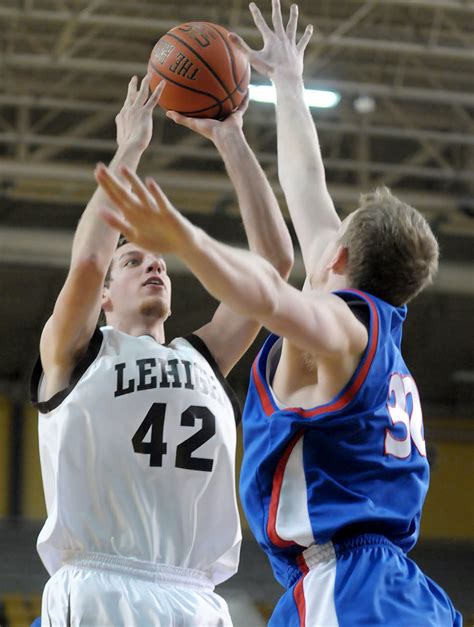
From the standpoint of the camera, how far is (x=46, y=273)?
49.4 feet

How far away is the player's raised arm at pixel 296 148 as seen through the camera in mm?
3652

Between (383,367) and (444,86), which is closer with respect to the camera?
(383,367)

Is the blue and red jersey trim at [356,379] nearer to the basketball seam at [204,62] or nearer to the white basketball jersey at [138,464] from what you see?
the white basketball jersey at [138,464]

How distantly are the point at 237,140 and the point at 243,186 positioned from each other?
0.21m

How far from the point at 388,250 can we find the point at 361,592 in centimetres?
93

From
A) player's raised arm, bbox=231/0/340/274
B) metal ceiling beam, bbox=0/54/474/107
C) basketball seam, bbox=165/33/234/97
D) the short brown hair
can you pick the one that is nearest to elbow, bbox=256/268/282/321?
the short brown hair

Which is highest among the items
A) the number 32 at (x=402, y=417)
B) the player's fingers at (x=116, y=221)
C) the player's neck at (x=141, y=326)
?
the player's fingers at (x=116, y=221)

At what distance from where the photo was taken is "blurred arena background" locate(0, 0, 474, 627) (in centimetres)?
1161

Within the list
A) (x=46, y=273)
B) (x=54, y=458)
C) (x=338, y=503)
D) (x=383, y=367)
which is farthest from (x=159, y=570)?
(x=46, y=273)

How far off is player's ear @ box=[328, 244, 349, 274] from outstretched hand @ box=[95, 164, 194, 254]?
768mm

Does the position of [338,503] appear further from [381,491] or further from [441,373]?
[441,373]

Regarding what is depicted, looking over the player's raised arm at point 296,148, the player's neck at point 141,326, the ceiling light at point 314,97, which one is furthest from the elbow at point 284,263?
the ceiling light at point 314,97

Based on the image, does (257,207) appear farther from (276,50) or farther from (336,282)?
(336,282)

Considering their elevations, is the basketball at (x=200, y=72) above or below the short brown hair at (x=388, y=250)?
above
